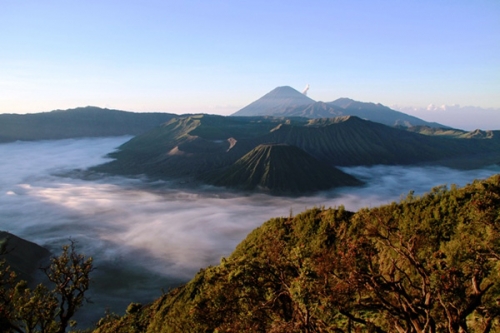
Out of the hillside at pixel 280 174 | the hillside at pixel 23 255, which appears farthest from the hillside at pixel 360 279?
the hillside at pixel 280 174

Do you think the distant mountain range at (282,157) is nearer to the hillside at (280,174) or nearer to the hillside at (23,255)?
the hillside at (280,174)

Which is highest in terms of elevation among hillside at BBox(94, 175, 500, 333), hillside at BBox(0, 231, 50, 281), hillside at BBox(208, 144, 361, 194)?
hillside at BBox(94, 175, 500, 333)

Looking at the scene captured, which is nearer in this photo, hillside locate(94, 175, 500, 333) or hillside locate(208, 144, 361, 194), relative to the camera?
hillside locate(94, 175, 500, 333)

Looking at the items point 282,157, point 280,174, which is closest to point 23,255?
point 280,174

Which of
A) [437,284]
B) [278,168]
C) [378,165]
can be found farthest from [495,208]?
[378,165]

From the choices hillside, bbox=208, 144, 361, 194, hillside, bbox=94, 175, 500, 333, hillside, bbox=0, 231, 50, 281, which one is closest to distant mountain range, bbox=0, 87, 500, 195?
hillside, bbox=208, 144, 361, 194

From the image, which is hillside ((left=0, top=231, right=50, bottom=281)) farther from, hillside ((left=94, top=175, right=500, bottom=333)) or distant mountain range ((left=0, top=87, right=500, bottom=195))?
distant mountain range ((left=0, top=87, right=500, bottom=195))

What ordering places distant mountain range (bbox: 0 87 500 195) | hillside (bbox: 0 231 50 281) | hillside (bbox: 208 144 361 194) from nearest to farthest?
hillside (bbox: 0 231 50 281)
hillside (bbox: 208 144 361 194)
distant mountain range (bbox: 0 87 500 195)

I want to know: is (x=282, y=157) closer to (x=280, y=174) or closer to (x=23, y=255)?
(x=280, y=174)
